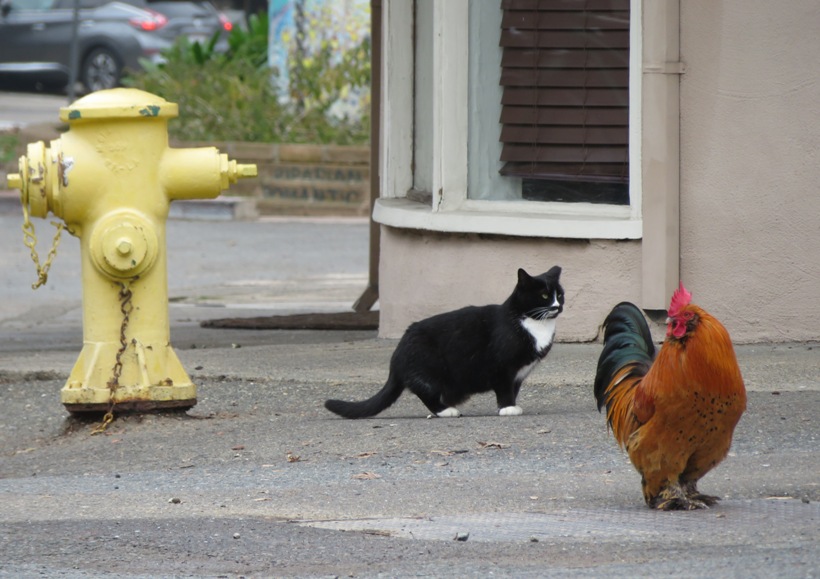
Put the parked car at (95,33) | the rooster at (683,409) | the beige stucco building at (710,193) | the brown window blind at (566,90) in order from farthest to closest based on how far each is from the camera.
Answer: the parked car at (95,33), the brown window blind at (566,90), the beige stucco building at (710,193), the rooster at (683,409)

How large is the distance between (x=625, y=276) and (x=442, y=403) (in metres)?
1.80

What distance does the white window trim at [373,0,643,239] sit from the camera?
8.65 m

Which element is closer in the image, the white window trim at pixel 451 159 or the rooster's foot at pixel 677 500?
the rooster's foot at pixel 677 500

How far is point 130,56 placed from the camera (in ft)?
92.2

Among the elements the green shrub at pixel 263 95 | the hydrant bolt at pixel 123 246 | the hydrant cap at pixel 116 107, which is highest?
the green shrub at pixel 263 95

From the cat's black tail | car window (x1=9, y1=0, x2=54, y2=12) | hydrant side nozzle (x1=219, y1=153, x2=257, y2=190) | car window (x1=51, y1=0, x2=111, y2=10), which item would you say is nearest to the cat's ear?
the cat's black tail

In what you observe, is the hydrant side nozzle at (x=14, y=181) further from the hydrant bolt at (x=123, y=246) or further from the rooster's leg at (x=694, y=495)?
the rooster's leg at (x=694, y=495)

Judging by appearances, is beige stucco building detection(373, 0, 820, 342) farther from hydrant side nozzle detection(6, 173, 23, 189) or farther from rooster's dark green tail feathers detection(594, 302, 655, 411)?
hydrant side nozzle detection(6, 173, 23, 189)

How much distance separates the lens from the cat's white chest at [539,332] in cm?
719

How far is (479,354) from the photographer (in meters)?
7.23

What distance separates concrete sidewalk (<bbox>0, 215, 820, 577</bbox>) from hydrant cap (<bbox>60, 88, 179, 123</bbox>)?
1511 millimetres

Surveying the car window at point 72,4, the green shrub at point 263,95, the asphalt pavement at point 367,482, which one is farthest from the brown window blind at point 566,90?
the car window at point 72,4

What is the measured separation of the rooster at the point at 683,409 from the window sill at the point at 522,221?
3228 millimetres

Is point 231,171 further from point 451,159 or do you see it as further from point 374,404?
point 451,159
